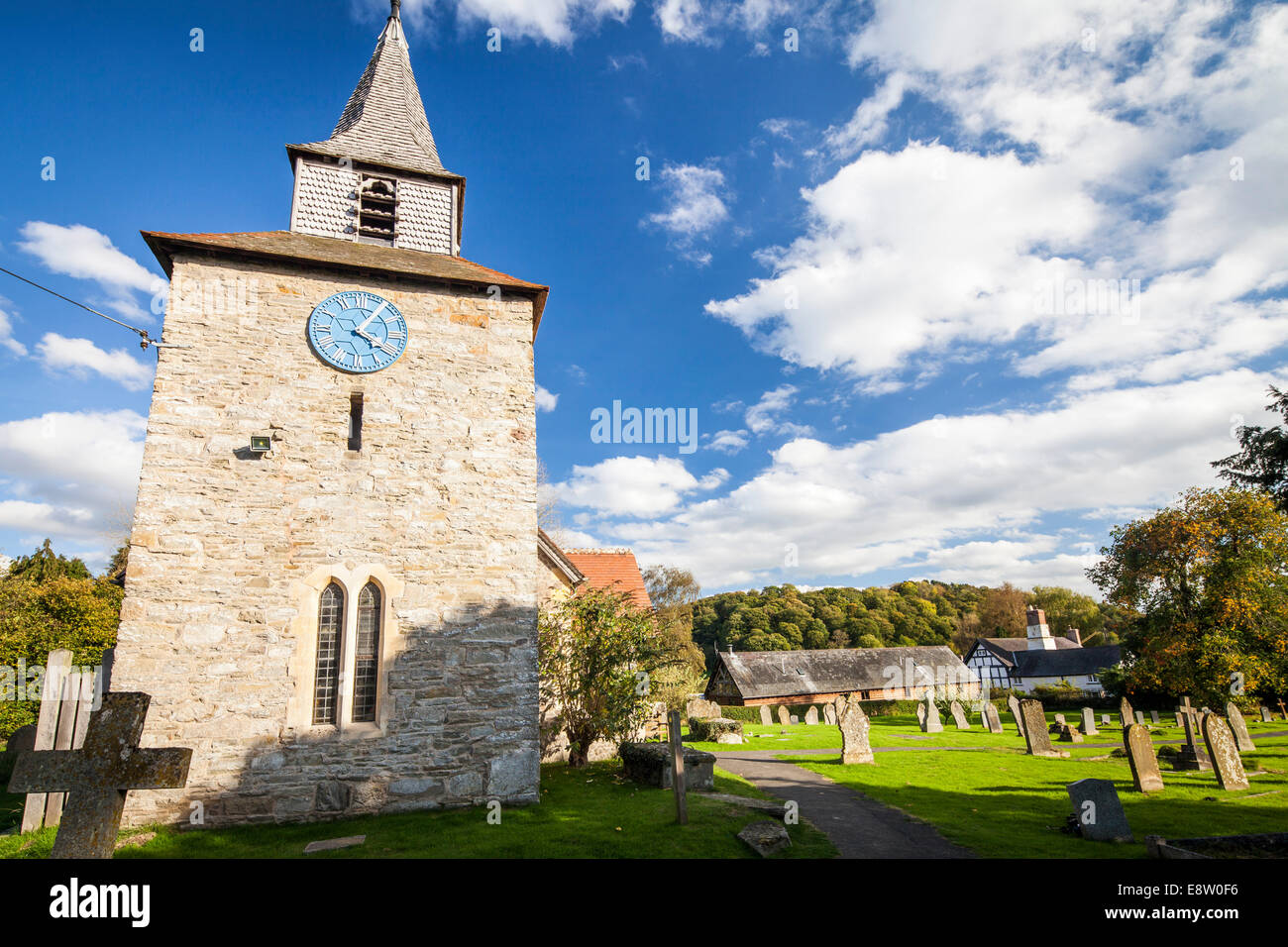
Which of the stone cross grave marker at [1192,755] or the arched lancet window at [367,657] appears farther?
the stone cross grave marker at [1192,755]

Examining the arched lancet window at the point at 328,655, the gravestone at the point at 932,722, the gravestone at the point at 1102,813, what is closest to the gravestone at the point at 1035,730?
the gravestone at the point at 932,722

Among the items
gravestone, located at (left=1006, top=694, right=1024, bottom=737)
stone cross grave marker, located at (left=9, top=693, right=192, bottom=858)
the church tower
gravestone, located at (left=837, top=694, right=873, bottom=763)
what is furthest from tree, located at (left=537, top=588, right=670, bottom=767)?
gravestone, located at (left=1006, top=694, right=1024, bottom=737)

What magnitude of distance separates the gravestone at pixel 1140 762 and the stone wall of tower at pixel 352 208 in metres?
16.6

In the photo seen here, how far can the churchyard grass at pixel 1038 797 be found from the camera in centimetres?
822

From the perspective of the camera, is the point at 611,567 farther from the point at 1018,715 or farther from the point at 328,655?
the point at 1018,715

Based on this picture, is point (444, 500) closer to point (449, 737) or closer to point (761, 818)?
point (449, 737)

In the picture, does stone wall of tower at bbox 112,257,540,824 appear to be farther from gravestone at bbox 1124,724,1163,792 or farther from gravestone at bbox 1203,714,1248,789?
gravestone at bbox 1203,714,1248,789

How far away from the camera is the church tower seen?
336 inches

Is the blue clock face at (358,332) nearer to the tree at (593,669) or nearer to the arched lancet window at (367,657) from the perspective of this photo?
the arched lancet window at (367,657)

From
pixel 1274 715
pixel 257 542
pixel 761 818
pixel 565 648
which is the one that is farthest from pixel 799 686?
pixel 257 542

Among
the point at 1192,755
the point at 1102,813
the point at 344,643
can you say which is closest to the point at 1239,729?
the point at 1192,755

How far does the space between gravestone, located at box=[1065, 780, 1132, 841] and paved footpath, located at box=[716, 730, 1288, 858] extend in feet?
6.14
